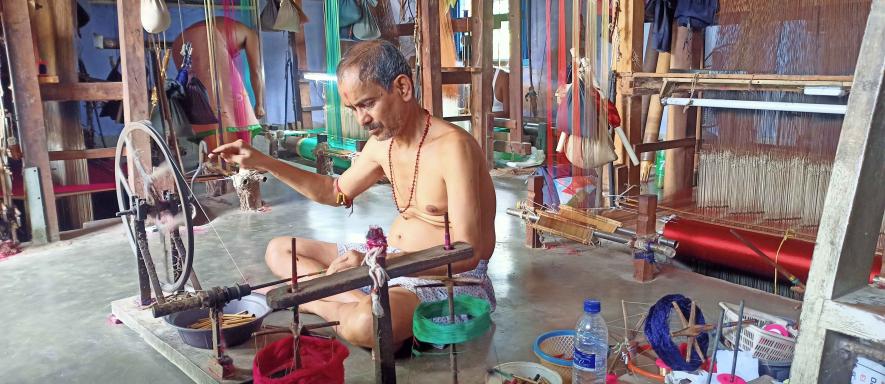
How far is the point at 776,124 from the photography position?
3.66 meters

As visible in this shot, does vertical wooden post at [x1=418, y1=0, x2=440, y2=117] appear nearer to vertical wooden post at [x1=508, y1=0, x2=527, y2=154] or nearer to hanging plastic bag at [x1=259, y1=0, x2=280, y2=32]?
vertical wooden post at [x1=508, y1=0, x2=527, y2=154]

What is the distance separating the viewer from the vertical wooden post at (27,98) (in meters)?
4.51

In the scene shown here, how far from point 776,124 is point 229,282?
308cm

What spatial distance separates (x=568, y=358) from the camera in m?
2.68

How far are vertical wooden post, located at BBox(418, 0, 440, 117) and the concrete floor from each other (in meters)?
1.29

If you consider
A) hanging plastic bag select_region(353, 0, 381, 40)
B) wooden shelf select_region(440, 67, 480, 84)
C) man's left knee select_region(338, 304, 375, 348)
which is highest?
hanging plastic bag select_region(353, 0, 381, 40)

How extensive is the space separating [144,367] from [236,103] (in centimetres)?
455

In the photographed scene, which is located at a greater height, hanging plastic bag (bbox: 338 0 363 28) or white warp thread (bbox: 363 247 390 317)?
hanging plastic bag (bbox: 338 0 363 28)

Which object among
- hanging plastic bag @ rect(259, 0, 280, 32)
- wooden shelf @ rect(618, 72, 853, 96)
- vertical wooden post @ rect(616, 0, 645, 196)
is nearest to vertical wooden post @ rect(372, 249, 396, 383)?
wooden shelf @ rect(618, 72, 853, 96)

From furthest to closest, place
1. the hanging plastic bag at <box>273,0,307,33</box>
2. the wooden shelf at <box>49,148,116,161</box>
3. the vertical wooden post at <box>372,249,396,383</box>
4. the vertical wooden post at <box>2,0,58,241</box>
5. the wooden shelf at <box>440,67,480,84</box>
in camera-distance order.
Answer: the hanging plastic bag at <box>273,0,307,33</box> < the wooden shelf at <box>440,67,480,84</box> < the wooden shelf at <box>49,148,116,161</box> < the vertical wooden post at <box>2,0,58,241</box> < the vertical wooden post at <box>372,249,396,383</box>

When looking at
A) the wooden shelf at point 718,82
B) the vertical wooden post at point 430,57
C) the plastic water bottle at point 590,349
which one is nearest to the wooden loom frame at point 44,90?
the vertical wooden post at point 430,57

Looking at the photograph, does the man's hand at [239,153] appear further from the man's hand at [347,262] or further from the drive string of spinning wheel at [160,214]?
the man's hand at [347,262]

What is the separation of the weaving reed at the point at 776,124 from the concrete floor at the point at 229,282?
1.77 ft

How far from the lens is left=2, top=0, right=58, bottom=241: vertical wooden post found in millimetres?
4508
